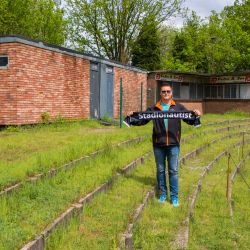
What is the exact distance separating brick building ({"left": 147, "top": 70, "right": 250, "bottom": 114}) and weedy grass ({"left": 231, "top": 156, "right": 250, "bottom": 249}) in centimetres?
1675

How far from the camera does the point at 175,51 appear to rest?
45250 mm

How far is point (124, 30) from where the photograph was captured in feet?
110

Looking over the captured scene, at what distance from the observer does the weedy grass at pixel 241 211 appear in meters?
4.20

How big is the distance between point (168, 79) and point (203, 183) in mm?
18635

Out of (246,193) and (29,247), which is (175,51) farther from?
(29,247)

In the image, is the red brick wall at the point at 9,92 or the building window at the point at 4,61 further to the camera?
the building window at the point at 4,61

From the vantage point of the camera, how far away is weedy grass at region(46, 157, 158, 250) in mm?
3365

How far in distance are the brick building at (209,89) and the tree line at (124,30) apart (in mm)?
7551

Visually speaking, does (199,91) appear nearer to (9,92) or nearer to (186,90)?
(186,90)

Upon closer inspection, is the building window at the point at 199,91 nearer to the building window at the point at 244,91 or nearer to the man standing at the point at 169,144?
the building window at the point at 244,91

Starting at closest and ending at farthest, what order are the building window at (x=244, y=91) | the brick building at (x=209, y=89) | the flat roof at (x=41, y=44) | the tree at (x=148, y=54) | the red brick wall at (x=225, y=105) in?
the flat roof at (x=41, y=44), the brick building at (x=209, y=89), the red brick wall at (x=225, y=105), the building window at (x=244, y=91), the tree at (x=148, y=54)

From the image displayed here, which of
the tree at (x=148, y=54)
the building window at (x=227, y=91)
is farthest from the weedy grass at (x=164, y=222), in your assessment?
the tree at (x=148, y=54)

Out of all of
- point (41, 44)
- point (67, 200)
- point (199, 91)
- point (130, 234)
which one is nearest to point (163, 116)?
point (67, 200)

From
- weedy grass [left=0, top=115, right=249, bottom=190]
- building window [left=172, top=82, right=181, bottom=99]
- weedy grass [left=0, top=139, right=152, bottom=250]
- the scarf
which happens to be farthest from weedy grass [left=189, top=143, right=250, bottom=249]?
building window [left=172, top=82, right=181, bottom=99]
